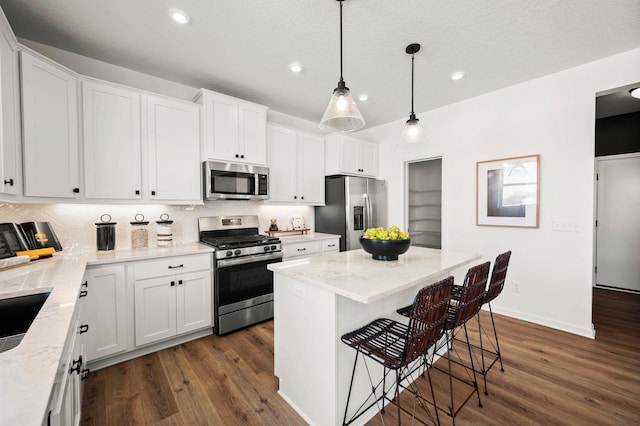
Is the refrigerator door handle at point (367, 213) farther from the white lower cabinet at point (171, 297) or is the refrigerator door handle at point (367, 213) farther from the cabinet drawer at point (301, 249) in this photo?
the white lower cabinet at point (171, 297)

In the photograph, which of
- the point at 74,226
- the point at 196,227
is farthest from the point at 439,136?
the point at 74,226

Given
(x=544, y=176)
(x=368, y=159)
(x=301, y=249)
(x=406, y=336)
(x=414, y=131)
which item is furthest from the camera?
(x=368, y=159)

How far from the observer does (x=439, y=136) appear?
3.84 meters

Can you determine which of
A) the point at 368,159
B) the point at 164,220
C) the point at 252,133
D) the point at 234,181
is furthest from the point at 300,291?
the point at 368,159

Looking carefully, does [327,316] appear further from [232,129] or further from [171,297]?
[232,129]

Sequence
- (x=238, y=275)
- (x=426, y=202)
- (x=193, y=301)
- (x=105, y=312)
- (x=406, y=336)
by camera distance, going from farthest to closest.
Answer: (x=426, y=202) < (x=238, y=275) < (x=193, y=301) < (x=105, y=312) < (x=406, y=336)

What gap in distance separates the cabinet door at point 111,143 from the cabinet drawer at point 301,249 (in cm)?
167

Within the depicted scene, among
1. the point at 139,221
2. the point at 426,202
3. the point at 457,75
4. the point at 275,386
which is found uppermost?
the point at 457,75

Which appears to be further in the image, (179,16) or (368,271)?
(179,16)

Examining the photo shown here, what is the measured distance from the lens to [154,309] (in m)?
2.44

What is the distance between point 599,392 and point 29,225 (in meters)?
4.51

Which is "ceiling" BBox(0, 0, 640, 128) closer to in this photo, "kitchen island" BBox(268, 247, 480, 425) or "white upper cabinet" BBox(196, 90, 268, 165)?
"white upper cabinet" BBox(196, 90, 268, 165)

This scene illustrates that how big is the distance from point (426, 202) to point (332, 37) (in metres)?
3.80

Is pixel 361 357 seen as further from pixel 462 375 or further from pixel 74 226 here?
pixel 74 226
